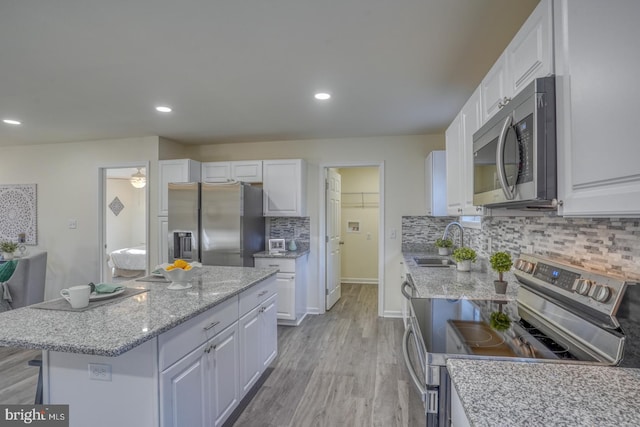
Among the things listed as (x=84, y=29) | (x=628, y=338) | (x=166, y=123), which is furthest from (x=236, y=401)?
(x=166, y=123)

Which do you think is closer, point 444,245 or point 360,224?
point 444,245

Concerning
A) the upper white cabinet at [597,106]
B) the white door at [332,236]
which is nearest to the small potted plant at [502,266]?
the upper white cabinet at [597,106]

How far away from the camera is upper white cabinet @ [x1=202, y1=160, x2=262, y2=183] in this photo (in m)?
4.36

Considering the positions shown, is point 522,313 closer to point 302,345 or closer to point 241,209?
point 302,345

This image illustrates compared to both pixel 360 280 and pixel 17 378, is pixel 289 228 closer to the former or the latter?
pixel 360 280

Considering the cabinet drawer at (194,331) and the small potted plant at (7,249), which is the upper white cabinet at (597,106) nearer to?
the cabinet drawer at (194,331)

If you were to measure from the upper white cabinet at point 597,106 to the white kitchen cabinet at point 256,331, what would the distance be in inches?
74.9

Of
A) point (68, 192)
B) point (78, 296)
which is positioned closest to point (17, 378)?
point (78, 296)

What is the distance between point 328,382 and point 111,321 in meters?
1.78

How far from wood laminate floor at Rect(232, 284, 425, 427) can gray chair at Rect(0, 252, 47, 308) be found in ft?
8.88

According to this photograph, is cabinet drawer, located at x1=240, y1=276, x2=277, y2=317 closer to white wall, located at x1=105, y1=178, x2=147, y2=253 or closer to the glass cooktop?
the glass cooktop

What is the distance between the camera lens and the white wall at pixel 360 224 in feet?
20.6

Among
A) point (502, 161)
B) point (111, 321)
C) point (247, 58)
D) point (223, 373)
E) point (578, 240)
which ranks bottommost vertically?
point (223, 373)

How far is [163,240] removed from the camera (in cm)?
428
